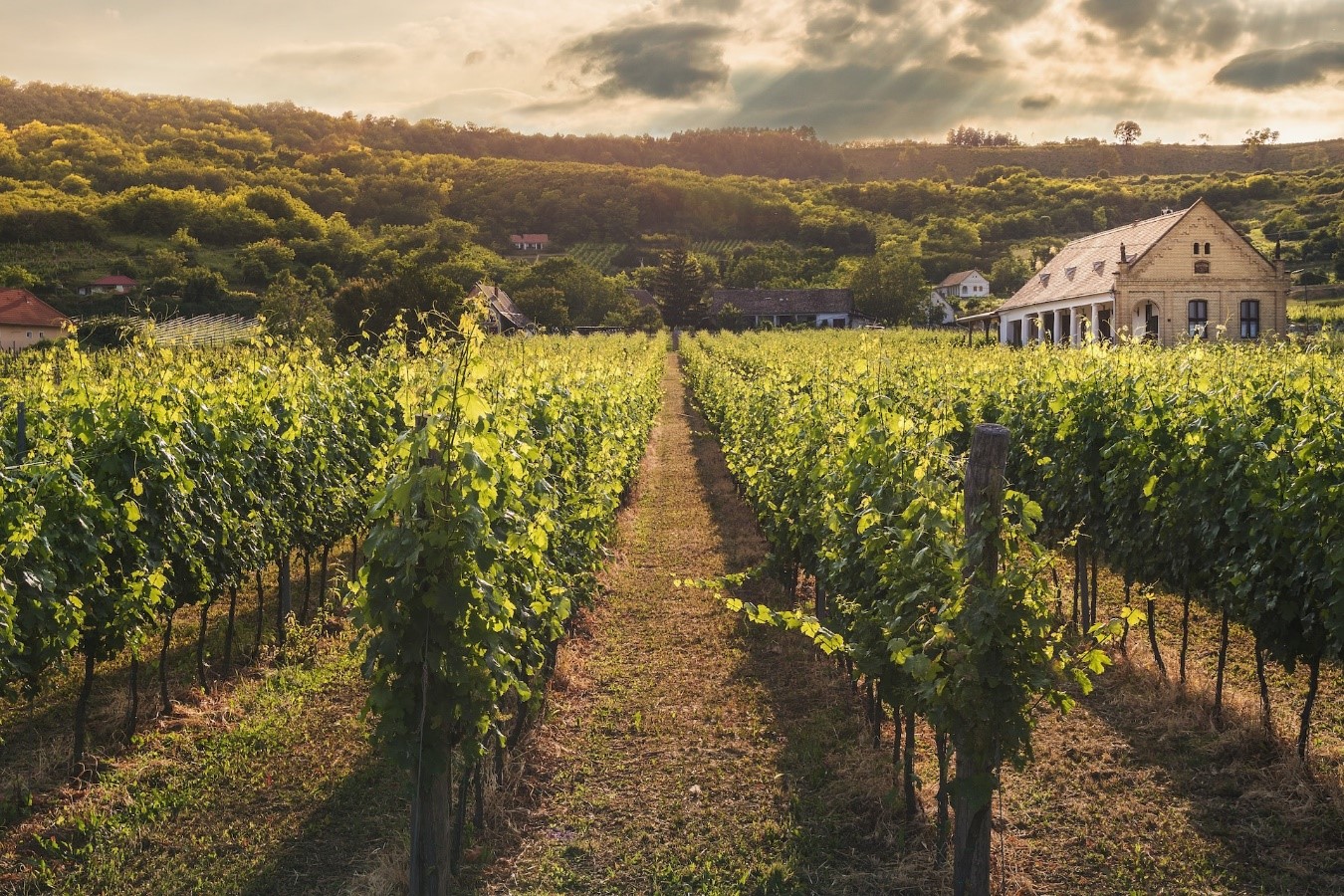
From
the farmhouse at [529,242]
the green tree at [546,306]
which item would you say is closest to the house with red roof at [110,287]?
the green tree at [546,306]

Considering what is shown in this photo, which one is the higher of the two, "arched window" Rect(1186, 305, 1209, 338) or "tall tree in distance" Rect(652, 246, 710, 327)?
"tall tree in distance" Rect(652, 246, 710, 327)

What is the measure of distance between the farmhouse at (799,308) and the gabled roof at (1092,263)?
37600 millimetres

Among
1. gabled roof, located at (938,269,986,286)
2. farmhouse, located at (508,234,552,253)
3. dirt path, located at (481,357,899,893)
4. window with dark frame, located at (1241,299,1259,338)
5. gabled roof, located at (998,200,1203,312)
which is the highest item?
farmhouse, located at (508,234,552,253)

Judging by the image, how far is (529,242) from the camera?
126562 millimetres

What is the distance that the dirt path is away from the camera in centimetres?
514

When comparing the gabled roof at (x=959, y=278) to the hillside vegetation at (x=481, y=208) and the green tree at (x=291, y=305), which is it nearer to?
the hillside vegetation at (x=481, y=208)

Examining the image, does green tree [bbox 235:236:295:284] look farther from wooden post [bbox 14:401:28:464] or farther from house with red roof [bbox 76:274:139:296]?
wooden post [bbox 14:401:28:464]

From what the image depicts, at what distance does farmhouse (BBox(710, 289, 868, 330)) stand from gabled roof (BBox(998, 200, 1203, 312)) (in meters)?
A: 37.6

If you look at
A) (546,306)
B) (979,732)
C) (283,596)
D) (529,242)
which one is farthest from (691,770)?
(529,242)

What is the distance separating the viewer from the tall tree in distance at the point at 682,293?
89.2 meters

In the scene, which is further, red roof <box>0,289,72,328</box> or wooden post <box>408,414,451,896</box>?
red roof <box>0,289,72,328</box>

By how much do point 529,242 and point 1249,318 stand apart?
328 feet

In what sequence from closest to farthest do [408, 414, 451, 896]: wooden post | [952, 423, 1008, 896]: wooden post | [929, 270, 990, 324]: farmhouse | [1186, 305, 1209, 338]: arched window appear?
Result: [952, 423, 1008, 896]: wooden post, [408, 414, 451, 896]: wooden post, [1186, 305, 1209, 338]: arched window, [929, 270, 990, 324]: farmhouse

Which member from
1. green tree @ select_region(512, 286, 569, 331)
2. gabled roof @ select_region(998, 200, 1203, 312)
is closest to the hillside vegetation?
green tree @ select_region(512, 286, 569, 331)
